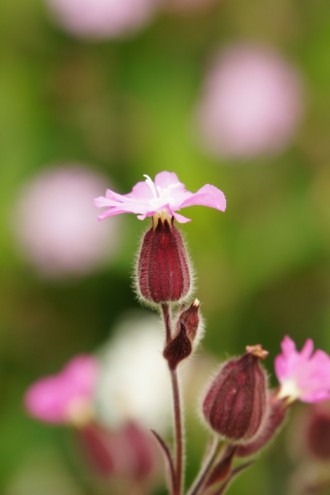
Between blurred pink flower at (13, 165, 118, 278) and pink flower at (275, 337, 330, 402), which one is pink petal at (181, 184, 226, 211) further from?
blurred pink flower at (13, 165, 118, 278)

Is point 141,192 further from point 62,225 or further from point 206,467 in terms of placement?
point 62,225

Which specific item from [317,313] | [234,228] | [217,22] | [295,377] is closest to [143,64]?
[217,22]

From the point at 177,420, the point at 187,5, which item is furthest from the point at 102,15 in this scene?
the point at 177,420

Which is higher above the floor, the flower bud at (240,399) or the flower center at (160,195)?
the flower center at (160,195)

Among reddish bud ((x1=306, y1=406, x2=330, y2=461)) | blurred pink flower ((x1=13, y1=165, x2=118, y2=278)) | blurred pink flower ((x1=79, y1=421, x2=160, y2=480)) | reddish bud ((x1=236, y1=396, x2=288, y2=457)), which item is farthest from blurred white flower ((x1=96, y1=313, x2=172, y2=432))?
reddish bud ((x1=236, y1=396, x2=288, y2=457))

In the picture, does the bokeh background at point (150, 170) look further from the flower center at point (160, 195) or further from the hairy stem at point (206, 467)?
the flower center at point (160, 195)

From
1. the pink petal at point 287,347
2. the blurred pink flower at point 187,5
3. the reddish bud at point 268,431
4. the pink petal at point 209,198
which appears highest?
the blurred pink flower at point 187,5

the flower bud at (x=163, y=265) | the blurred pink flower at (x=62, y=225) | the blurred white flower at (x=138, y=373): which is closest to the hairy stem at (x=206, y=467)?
the flower bud at (x=163, y=265)
